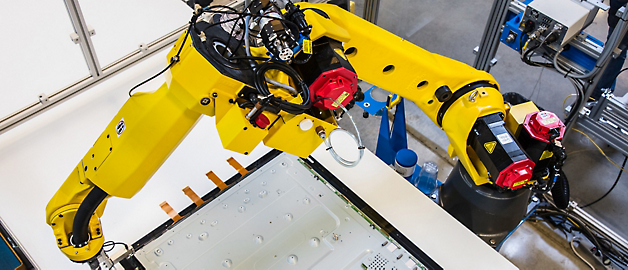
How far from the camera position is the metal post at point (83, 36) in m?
3.46

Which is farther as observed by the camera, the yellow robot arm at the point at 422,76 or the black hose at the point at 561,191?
the black hose at the point at 561,191

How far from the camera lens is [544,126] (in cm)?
251

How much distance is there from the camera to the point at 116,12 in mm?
4238

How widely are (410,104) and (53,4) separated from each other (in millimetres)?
3220

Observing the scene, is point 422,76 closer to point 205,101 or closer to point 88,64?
point 205,101

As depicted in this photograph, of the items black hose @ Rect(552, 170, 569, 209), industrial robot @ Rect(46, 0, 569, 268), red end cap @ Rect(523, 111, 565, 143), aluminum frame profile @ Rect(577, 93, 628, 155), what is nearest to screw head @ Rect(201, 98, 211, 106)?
industrial robot @ Rect(46, 0, 569, 268)

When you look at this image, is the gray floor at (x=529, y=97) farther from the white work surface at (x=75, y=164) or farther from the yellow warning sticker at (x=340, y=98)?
the yellow warning sticker at (x=340, y=98)

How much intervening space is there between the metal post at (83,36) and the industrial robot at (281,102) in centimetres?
167

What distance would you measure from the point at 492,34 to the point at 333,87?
109 inches

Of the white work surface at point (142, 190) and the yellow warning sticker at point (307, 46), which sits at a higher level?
the yellow warning sticker at point (307, 46)

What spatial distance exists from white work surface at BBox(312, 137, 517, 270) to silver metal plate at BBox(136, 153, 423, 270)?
0.18 meters

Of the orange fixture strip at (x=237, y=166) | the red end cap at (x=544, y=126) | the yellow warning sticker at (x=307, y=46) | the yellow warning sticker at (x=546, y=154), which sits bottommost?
the orange fixture strip at (x=237, y=166)

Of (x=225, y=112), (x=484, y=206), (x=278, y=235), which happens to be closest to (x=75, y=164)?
(x=278, y=235)

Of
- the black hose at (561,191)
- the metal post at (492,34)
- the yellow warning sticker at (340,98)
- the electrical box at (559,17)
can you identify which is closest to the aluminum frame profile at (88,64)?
the yellow warning sticker at (340,98)
